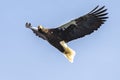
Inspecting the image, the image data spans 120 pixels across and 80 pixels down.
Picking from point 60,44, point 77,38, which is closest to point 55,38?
point 60,44

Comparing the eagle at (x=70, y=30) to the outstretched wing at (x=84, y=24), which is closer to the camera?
the eagle at (x=70, y=30)

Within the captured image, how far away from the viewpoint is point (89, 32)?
33.1 feet

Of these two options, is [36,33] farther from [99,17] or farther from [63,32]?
[99,17]

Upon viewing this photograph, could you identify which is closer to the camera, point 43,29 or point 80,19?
point 43,29

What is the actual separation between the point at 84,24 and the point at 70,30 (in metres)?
0.49

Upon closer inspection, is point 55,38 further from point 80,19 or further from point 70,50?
point 80,19

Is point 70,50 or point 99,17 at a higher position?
point 99,17

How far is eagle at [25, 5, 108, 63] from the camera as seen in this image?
365 inches

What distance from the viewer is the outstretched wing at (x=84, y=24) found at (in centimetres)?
1001

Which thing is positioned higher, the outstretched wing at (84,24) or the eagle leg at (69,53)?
the outstretched wing at (84,24)

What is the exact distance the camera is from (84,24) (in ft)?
33.8

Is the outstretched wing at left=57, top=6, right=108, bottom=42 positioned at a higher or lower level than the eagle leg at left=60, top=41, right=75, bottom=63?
higher

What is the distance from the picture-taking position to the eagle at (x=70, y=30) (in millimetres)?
9266

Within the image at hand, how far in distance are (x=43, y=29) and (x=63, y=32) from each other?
72cm
